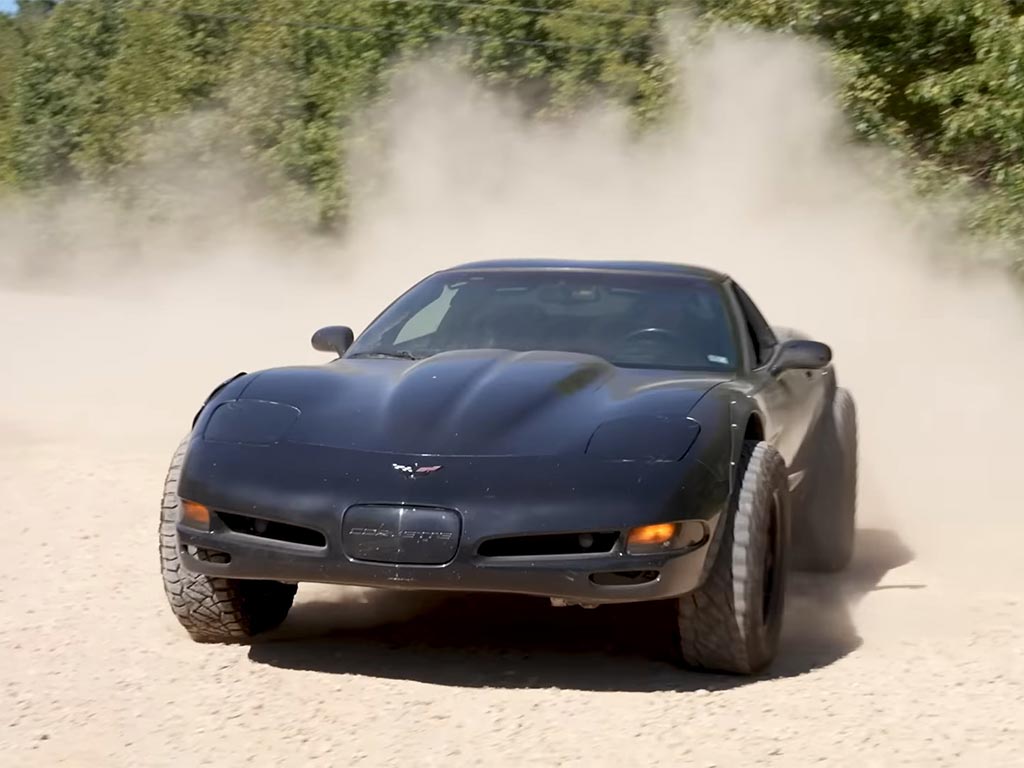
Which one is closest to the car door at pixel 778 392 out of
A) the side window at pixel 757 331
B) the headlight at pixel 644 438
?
the side window at pixel 757 331

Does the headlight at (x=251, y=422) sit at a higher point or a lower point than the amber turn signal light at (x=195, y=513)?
higher

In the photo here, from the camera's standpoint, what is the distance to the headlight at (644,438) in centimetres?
591

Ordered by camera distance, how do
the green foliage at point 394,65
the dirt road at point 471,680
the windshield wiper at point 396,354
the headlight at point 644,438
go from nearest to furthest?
the dirt road at point 471,680 < the headlight at point 644,438 < the windshield wiper at point 396,354 < the green foliage at point 394,65

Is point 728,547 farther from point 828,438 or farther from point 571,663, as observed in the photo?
point 828,438

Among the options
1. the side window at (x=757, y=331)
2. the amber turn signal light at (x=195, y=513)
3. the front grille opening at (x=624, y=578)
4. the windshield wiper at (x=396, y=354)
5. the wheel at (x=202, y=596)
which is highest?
the windshield wiper at (x=396, y=354)

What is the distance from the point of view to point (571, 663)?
6.43 metres

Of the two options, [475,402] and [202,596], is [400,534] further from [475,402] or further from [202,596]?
[202,596]

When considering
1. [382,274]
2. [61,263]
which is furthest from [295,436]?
[61,263]

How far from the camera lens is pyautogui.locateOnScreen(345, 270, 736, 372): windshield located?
721cm

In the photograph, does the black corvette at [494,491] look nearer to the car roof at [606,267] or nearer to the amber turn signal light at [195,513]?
the amber turn signal light at [195,513]

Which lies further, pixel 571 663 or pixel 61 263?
pixel 61 263

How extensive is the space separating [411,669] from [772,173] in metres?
21.7

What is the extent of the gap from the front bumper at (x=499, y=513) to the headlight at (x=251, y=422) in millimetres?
184

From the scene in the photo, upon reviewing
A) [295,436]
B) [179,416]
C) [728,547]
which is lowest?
[179,416]
